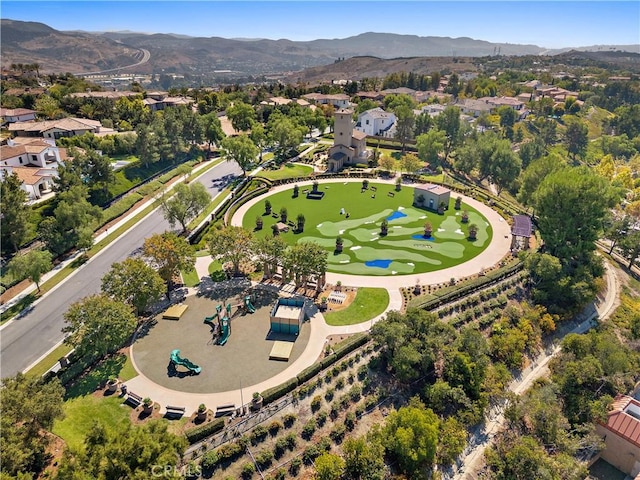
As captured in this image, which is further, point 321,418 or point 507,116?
point 507,116

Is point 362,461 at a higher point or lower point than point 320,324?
lower

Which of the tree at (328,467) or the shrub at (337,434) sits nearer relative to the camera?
the tree at (328,467)

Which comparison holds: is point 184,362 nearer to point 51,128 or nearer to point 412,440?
point 412,440

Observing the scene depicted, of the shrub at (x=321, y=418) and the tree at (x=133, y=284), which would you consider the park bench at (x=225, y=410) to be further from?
the tree at (x=133, y=284)

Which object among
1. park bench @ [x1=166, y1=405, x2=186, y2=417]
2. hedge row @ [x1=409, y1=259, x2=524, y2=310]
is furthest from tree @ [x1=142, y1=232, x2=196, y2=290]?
hedge row @ [x1=409, y1=259, x2=524, y2=310]

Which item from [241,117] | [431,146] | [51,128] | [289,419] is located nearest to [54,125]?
[51,128]

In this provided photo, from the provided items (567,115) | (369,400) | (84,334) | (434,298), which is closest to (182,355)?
(84,334)

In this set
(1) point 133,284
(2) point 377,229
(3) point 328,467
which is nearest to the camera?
(3) point 328,467

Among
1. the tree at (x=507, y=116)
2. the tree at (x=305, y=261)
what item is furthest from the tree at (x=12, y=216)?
the tree at (x=507, y=116)
